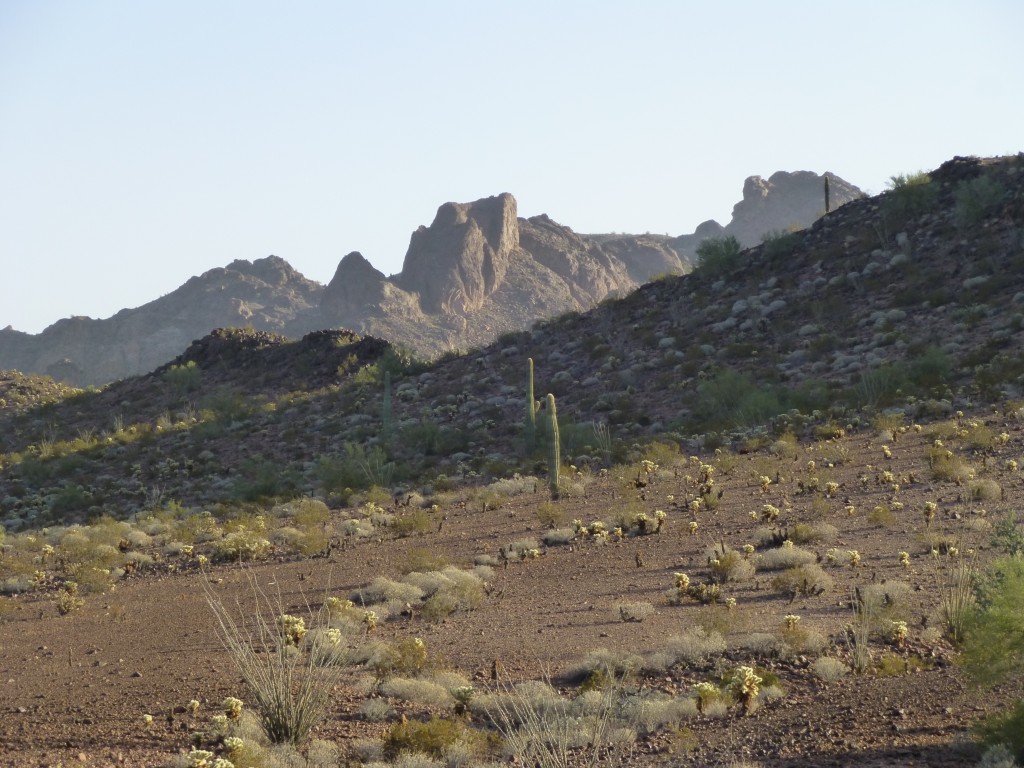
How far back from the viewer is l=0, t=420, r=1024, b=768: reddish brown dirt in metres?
8.34

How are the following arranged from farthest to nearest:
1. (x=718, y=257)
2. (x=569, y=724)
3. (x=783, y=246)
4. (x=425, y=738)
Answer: (x=718, y=257)
(x=783, y=246)
(x=569, y=724)
(x=425, y=738)

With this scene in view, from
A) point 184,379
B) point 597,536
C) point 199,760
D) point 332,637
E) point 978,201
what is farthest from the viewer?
point 184,379

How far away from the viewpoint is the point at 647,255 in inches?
5650

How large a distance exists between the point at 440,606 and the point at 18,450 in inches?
1341

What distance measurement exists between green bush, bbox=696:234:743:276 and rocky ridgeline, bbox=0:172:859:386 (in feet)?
176

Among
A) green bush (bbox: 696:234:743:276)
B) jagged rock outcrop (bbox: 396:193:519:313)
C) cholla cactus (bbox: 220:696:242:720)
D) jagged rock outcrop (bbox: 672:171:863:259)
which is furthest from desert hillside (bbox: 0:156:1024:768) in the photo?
jagged rock outcrop (bbox: 672:171:863:259)

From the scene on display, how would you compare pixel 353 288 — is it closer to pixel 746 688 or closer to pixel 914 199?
pixel 914 199

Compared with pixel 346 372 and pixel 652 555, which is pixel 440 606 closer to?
pixel 652 555

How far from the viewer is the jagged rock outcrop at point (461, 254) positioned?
111 metres

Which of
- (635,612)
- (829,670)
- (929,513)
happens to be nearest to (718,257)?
(929,513)

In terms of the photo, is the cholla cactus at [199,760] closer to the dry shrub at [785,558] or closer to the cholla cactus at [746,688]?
the cholla cactus at [746,688]

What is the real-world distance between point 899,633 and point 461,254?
344ft

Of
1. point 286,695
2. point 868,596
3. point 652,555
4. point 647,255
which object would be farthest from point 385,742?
point 647,255

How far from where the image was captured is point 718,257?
42.9 meters
